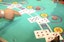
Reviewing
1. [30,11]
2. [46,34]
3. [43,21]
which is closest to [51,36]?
[46,34]

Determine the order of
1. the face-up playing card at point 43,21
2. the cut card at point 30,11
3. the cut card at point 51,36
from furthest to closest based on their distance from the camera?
the cut card at point 30,11, the face-up playing card at point 43,21, the cut card at point 51,36

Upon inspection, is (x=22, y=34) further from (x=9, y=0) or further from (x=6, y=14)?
(x=9, y=0)

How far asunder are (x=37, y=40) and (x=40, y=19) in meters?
0.21

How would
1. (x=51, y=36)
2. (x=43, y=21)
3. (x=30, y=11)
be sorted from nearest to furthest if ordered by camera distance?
(x=51, y=36), (x=43, y=21), (x=30, y=11)

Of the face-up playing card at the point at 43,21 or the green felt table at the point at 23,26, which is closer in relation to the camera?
the green felt table at the point at 23,26

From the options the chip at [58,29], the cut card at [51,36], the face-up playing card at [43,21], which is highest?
the face-up playing card at [43,21]

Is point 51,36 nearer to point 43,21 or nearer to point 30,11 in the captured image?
point 43,21

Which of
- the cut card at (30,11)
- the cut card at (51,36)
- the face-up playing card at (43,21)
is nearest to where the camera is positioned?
the cut card at (51,36)

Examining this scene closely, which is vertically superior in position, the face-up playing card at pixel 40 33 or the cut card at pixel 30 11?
the cut card at pixel 30 11

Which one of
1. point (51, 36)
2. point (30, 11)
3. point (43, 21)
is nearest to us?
point (51, 36)

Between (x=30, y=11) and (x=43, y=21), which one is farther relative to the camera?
(x=30, y=11)

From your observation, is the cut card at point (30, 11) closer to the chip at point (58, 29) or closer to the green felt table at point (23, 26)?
the green felt table at point (23, 26)

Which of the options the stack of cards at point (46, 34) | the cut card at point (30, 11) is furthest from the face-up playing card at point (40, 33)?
the cut card at point (30, 11)

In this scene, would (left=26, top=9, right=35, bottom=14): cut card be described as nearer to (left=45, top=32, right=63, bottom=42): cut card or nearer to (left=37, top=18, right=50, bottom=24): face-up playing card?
(left=37, top=18, right=50, bottom=24): face-up playing card
